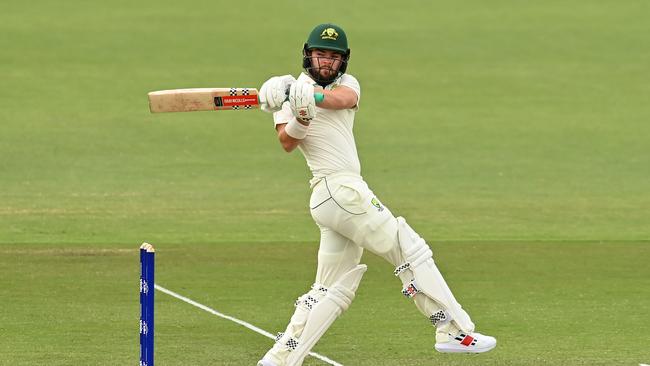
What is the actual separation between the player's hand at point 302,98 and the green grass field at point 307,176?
1.95 metres

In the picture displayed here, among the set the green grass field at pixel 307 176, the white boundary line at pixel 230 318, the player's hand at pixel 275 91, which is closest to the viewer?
the player's hand at pixel 275 91

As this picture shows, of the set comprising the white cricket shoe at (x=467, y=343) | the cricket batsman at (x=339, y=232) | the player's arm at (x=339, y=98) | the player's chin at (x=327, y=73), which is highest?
the player's chin at (x=327, y=73)

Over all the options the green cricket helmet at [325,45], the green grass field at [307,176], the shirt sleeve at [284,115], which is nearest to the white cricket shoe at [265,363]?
the green grass field at [307,176]

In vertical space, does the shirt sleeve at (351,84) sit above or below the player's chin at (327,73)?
below

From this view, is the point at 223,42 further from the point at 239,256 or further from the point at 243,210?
the point at 239,256

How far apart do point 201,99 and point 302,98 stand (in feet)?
1.98

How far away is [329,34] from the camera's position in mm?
8695

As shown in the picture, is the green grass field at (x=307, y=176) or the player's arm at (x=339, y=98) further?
the green grass field at (x=307, y=176)

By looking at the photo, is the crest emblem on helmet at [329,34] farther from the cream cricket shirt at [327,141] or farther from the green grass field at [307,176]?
the green grass field at [307,176]

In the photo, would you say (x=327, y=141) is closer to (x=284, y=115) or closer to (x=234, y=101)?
(x=284, y=115)

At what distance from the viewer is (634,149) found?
21.6 m

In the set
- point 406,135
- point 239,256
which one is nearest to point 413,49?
point 406,135

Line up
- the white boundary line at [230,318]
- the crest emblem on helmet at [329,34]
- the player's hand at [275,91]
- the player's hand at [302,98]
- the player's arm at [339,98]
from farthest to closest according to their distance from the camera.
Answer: the white boundary line at [230,318], the crest emblem on helmet at [329,34], the player's arm at [339,98], the player's hand at [275,91], the player's hand at [302,98]

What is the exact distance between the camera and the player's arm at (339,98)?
8.56m
